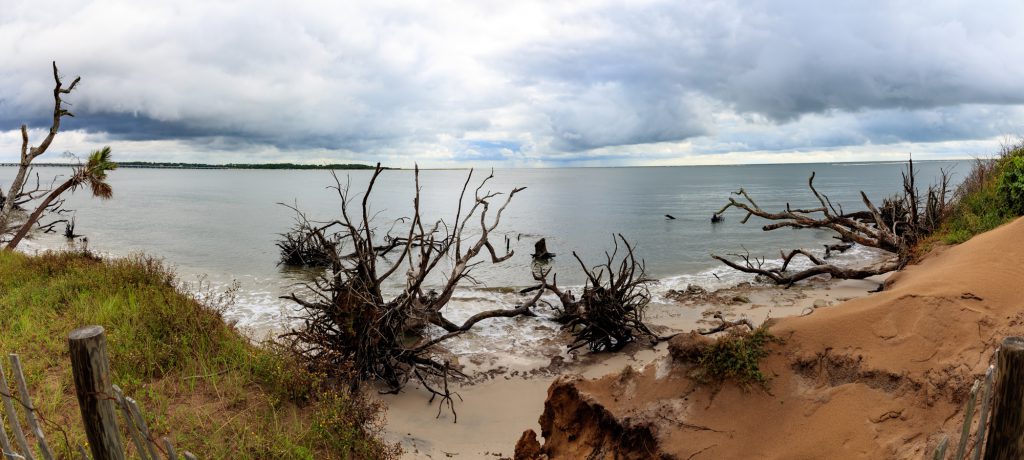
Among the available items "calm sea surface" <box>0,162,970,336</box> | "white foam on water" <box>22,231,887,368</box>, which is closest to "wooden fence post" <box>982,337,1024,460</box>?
"white foam on water" <box>22,231,887,368</box>

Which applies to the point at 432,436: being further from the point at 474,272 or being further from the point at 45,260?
the point at 474,272

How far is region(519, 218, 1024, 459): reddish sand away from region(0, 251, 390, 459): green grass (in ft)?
7.06

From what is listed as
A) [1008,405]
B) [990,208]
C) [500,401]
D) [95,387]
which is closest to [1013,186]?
[990,208]

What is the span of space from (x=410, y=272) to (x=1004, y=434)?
694cm

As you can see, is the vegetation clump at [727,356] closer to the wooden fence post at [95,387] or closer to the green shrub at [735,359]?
the green shrub at [735,359]

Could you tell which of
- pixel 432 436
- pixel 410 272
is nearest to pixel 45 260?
pixel 410 272

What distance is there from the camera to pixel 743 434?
4332mm

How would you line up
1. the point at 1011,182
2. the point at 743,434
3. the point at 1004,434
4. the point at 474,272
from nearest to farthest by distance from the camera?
the point at 1004,434
the point at 743,434
the point at 1011,182
the point at 474,272

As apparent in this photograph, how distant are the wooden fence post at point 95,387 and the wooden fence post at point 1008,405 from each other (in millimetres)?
4675

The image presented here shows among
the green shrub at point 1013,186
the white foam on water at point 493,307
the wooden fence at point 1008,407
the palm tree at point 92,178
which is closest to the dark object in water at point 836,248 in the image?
the white foam on water at point 493,307

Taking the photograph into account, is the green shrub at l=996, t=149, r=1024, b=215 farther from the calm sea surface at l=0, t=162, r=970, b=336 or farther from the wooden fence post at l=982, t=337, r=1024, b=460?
the wooden fence post at l=982, t=337, r=1024, b=460

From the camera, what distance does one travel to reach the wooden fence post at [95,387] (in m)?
2.97

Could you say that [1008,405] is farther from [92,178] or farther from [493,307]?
[92,178]

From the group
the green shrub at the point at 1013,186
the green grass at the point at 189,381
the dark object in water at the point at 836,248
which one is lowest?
the dark object in water at the point at 836,248
